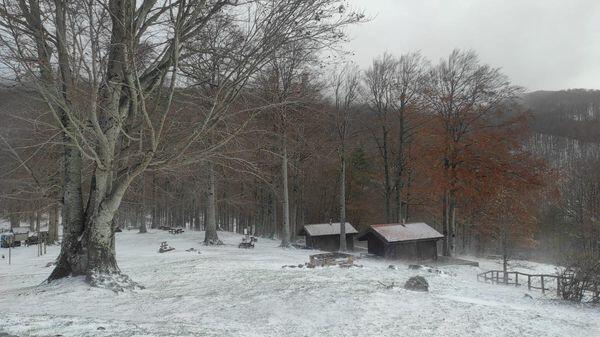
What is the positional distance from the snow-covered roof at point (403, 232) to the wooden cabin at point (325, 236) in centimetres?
447

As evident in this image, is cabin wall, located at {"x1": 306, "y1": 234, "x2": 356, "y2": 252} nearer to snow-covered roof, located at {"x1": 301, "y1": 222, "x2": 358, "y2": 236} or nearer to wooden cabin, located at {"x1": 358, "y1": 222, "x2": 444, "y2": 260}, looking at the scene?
snow-covered roof, located at {"x1": 301, "y1": 222, "x2": 358, "y2": 236}

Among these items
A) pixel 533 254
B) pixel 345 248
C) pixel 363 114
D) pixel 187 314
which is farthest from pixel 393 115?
pixel 187 314

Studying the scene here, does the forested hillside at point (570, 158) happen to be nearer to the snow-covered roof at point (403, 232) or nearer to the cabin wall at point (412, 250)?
the cabin wall at point (412, 250)

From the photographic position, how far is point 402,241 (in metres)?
26.4

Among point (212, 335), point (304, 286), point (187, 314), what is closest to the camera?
point (212, 335)

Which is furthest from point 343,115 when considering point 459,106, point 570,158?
point 570,158

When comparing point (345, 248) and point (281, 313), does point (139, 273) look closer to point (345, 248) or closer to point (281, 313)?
point (281, 313)

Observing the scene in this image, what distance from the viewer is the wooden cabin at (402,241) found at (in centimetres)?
2633

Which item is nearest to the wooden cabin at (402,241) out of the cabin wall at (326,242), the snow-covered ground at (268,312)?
the cabin wall at (326,242)

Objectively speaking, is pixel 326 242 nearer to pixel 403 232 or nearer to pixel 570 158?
pixel 403 232

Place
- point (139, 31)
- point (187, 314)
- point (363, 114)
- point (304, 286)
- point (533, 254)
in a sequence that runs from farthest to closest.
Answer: point (533, 254), point (363, 114), point (304, 286), point (139, 31), point (187, 314)

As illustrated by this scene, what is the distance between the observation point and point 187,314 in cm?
829

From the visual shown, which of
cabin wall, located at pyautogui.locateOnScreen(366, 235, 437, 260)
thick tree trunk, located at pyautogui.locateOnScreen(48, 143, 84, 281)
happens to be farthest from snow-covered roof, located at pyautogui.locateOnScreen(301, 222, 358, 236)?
thick tree trunk, located at pyautogui.locateOnScreen(48, 143, 84, 281)

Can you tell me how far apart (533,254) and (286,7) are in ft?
143
